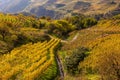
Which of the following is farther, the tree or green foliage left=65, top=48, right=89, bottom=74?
the tree

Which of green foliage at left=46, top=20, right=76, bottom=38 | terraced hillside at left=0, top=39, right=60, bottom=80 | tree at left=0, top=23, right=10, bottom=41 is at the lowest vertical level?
green foliage at left=46, top=20, right=76, bottom=38

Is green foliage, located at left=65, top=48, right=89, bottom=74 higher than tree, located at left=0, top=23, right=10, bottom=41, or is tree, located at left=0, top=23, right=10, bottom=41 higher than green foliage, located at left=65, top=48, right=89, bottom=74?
green foliage, located at left=65, top=48, right=89, bottom=74

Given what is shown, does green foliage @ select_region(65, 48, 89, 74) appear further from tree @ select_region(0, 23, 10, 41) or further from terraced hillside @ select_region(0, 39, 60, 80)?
tree @ select_region(0, 23, 10, 41)

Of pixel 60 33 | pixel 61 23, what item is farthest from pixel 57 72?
pixel 61 23

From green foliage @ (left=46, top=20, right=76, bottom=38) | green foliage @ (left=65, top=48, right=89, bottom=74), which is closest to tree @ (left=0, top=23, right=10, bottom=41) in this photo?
green foliage @ (left=46, top=20, right=76, bottom=38)

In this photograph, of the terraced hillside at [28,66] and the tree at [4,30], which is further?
the tree at [4,30]

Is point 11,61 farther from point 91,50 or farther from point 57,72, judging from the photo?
point 91,50

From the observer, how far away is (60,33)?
159 metres

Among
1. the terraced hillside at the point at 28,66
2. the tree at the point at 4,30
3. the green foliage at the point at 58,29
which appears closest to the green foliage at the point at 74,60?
the terraced hillside at the point at 28,66

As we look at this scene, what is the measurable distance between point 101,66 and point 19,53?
46300mm

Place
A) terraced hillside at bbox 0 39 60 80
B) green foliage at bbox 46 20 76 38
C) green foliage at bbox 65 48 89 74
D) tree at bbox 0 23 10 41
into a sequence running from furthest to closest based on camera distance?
green foliage at bbox 46 20 76 38 < tree at bbox 0 23 10 41 < green foliage at bbox 65 48 89 74 < terraced hillside at bbox 0 39 60 80

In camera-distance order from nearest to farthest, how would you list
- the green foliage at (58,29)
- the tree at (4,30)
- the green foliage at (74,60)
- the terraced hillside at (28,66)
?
the terraced hillside at (28,66) < the green foliage at (74,60) < the tree at (4,30) < the green foliage at (58,29)

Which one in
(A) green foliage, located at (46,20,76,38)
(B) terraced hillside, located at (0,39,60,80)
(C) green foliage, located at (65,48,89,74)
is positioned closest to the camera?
(B) terraced hillside, located at (0,39,60,80)

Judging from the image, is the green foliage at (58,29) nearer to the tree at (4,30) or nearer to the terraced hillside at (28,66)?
the tree at (4,30)
